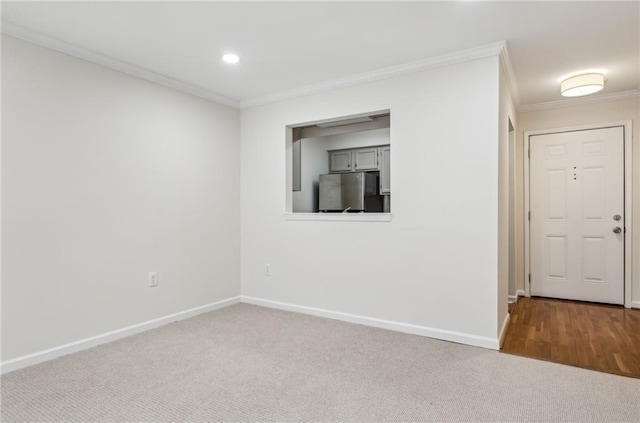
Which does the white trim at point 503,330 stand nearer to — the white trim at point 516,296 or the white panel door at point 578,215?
the white trim at point 516,296

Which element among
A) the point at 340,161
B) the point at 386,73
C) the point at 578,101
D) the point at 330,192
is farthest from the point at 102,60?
the point at 578,101

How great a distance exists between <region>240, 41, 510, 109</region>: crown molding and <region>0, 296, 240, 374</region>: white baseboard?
92.1 inches

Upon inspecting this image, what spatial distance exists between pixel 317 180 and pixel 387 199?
3.86 ft

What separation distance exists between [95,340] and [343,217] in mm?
2354

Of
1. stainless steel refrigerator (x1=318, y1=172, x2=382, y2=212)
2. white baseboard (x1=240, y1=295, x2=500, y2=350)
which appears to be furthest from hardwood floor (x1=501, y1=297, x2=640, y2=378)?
stainless steel refrigerator (x1=318, y1=172, x2=382, y2=212)

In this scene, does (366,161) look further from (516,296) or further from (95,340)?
(95,340)

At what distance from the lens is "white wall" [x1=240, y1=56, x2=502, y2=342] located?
2865mm

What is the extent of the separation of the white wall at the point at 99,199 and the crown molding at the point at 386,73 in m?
0.59

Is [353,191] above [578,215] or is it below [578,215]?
above

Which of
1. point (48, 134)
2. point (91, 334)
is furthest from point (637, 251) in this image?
→ point (48, 134)

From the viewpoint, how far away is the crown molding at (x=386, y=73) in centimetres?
281

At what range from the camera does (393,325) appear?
327 centimetres

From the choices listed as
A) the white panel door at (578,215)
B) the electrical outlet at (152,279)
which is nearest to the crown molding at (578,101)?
the white panel door at (578,215)

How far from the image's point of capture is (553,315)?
3768 mm
